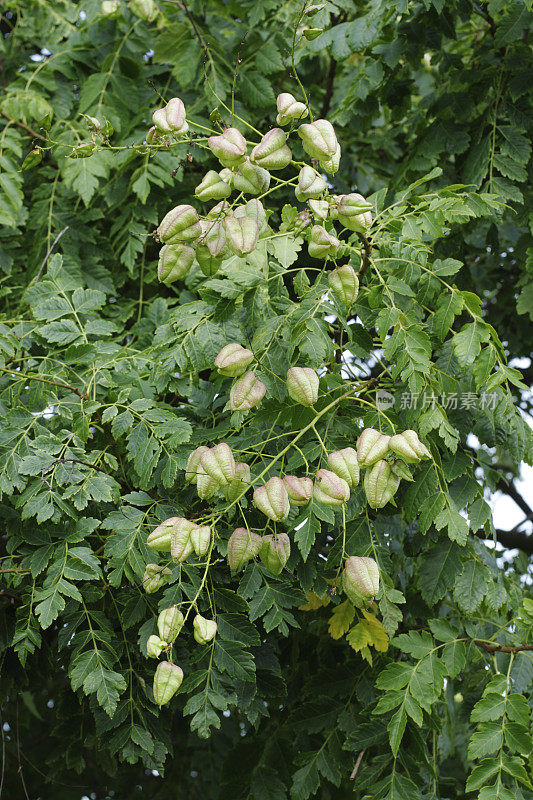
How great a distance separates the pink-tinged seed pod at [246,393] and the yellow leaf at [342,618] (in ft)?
1.92

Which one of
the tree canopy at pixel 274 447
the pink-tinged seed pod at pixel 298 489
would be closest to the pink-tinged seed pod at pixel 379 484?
the tree canopy at pixel 274 447

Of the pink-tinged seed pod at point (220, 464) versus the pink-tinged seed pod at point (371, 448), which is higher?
the pink-tinged seed pod at point (220, 464)

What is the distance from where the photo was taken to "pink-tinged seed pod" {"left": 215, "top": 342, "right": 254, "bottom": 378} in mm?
1472

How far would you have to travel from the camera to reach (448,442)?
1.57 m

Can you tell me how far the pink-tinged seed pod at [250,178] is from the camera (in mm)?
1393

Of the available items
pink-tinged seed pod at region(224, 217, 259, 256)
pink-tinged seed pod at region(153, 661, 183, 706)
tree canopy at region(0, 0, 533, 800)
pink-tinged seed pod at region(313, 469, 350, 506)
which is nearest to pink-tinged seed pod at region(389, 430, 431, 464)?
tree canopy at region(0, 0, 533, 800)

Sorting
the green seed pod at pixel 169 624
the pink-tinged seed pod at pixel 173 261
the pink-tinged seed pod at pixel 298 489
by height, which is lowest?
the green seed pod at pixel 169 624

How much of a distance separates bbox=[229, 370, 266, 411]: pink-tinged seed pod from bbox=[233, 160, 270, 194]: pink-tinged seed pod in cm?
34

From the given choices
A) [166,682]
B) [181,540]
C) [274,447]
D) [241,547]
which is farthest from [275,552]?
[274,447]

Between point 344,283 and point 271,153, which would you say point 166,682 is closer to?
point 344,283

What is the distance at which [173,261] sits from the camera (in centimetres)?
149

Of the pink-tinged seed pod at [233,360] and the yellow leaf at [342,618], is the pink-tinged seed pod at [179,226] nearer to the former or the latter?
the pink-tinged seed pod at [233,360]

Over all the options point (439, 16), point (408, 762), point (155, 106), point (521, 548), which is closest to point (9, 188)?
point (155, 106)

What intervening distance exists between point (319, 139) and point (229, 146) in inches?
6.4
